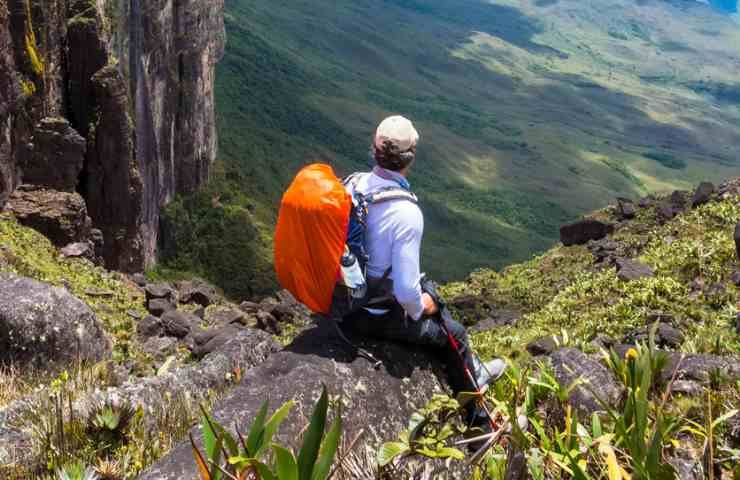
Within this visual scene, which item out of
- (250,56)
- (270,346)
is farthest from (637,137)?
(270,346)

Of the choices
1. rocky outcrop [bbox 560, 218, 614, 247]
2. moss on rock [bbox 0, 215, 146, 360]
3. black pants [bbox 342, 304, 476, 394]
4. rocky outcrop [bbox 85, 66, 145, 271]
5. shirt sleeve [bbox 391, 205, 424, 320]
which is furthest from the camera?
rocky outcrop [bbox 560, 218, 614, 247]

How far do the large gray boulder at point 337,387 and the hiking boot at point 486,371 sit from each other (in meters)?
0.36

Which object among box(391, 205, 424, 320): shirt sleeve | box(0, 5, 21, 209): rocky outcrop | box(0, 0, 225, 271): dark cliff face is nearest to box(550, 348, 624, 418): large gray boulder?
box(391, 205, 424, 320): shirt sleeve

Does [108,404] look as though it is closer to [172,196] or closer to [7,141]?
[7,141]

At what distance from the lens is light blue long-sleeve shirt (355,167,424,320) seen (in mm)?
4789

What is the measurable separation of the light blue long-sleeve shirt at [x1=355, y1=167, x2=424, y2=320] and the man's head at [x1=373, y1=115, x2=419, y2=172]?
0.09 m

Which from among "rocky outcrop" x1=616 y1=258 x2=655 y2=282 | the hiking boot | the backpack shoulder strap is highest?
the backpack shoulder strap

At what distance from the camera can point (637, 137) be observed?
18575 cm

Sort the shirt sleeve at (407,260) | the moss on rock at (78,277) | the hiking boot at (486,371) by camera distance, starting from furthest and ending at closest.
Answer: the moss on rock at (78,277), the hiking boot at (486,371), the shirt sleeve at (407,260)

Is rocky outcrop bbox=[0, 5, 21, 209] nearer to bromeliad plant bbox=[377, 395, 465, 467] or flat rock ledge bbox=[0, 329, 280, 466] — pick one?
flat rock ledge bbox=[0, 329, 280, 466]

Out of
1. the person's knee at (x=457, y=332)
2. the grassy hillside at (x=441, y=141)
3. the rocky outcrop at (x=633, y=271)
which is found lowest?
the grassy hillside at (x=441, y=141)

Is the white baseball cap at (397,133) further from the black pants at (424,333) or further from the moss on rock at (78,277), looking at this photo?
the moss on rock at (78,277)

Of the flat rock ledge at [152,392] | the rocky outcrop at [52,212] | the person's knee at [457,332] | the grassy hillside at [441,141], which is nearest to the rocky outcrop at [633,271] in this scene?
the flat rock ledge at [152,392]

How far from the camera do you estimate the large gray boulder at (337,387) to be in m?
4.23
